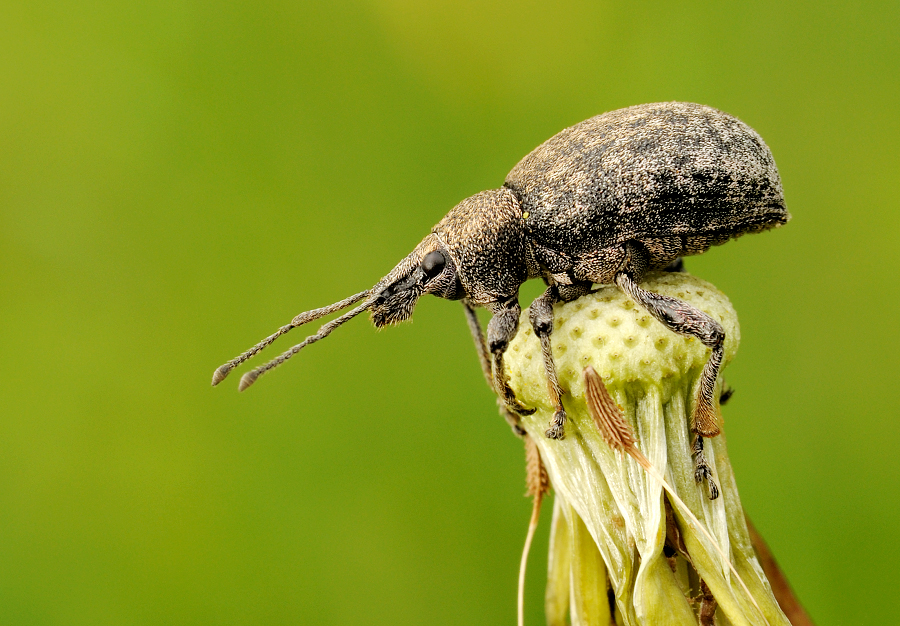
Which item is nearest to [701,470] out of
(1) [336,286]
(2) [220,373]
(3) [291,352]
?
(3) [291,352]

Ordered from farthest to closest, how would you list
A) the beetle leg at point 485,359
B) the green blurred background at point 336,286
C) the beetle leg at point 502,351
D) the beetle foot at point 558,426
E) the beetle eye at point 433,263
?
the green blurred background at point 336,286, the beetle eye at point 433,263, the beetle leg at point 485,359, the beetle leg at point 502,351, the beetle foot at point 558,426

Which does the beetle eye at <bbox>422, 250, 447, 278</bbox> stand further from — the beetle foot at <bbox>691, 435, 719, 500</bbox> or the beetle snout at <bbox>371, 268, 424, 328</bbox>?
the beetle foot at <bbox>691, 435, 719, 500</bbox>

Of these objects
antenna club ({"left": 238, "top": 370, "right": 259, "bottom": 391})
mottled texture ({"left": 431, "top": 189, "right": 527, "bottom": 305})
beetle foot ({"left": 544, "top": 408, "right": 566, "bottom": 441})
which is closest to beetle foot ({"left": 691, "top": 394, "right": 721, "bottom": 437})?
beetle foot ({"left": 544, "top": 408, "right": 566, "bottom": 441})

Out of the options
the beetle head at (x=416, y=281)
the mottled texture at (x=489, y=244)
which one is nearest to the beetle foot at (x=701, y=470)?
the mottled texture at (x=489, y=244)

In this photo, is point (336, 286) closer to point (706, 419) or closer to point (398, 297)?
point (398, 297)

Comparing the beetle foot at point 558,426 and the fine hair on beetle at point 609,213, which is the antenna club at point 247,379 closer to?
the fine hair on beetle at point 609,213

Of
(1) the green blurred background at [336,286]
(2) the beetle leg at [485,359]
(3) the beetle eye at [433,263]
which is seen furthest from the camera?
(1) the green blurred background at [336,286]

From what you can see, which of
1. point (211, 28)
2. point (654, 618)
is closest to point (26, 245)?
point (211, 28)
